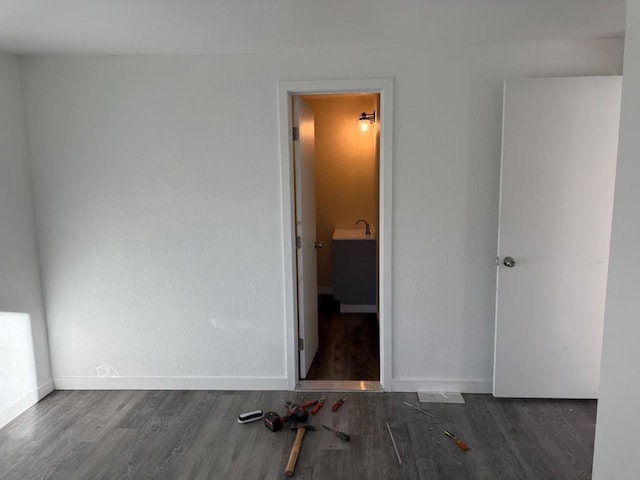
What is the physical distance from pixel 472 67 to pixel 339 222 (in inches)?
120

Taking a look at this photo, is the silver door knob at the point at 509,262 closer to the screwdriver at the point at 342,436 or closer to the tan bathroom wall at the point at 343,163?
the screwdriver at the point at 342,436

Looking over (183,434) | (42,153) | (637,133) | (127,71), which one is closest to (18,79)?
(42,153)

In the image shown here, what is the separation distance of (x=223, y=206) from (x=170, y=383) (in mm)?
1336

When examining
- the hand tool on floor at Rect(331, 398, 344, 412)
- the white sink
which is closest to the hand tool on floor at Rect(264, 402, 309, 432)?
the hand tool on floor at Rect(331, 398, 344, 412)

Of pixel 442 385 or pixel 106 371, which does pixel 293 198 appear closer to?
pixel 442 385

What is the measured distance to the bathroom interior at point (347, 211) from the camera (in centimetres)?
481

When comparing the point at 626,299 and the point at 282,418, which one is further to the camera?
the point at 282,418

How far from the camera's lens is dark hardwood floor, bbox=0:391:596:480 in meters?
2.27

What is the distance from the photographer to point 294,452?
93.4 inches

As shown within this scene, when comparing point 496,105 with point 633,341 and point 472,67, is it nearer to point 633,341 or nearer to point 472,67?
point 472,67

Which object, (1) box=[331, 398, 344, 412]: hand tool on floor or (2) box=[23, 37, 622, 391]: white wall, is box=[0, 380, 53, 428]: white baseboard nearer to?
(2) box=[23, 37, 622, 391]: white wall

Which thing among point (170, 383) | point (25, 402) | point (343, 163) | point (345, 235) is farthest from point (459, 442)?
point (343, 163)

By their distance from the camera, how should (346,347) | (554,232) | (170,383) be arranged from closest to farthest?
(554,232) → (170,383) → (346,347)

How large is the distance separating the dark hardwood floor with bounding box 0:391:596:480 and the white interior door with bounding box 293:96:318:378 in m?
0.46
